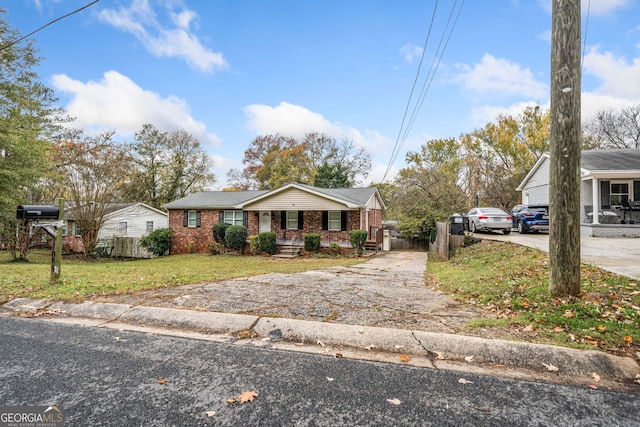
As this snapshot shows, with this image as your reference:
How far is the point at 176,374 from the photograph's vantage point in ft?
7.98

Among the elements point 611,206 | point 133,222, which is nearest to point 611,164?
point 611,206

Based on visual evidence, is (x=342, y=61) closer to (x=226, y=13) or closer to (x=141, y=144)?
(x=226, y=13)

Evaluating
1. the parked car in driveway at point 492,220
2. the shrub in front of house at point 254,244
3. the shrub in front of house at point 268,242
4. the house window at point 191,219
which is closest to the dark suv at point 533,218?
the parked car in driveway at point 492,220

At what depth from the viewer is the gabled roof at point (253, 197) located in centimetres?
1790

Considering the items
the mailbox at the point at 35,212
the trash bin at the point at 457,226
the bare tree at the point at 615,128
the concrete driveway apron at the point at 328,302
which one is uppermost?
the bare tree at the point at 615,128

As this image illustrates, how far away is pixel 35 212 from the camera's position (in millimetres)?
5340

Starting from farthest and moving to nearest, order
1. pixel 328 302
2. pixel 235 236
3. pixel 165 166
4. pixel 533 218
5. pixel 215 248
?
pixel 165 166 < pixel 215 248 < pixel 235 236 < pixel 533 218 < pixel 328 302

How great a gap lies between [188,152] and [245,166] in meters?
8.17

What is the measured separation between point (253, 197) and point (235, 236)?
2911 mm

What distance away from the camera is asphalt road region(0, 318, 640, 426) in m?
1.87

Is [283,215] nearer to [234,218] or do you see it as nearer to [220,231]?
[234,218]

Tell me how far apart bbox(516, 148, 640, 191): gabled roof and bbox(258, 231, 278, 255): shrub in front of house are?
15386 millimetres

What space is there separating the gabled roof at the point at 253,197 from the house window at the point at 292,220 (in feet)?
5.77

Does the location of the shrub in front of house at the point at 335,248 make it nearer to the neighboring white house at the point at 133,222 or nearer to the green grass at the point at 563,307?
the green grass at the point at 563,307
